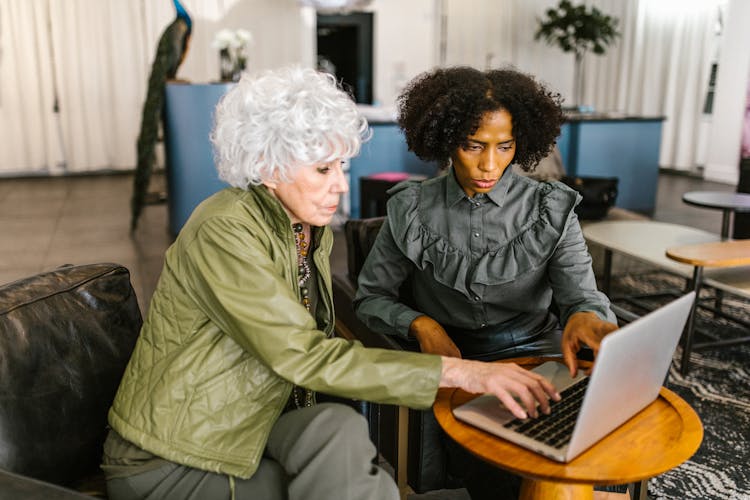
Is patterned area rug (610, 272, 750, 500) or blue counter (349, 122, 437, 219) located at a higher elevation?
blue counter (349, 122, 437, 219)

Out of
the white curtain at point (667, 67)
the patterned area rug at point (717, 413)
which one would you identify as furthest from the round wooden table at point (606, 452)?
the white curtain at point (667, 67)

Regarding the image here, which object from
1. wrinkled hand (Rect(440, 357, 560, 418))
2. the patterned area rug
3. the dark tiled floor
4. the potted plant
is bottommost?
the patterned area rug

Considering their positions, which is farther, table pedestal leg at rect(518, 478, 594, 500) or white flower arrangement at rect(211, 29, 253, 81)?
white flower arrangement at rect(211, 29, 253, 81)

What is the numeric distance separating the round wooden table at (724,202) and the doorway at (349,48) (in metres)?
6.30

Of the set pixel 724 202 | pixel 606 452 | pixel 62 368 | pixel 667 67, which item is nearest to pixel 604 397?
pixel 606 452

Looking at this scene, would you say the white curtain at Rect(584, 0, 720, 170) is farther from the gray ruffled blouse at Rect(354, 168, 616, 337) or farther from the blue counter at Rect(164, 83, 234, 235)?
the gray ruffled blouse at Rect(354, 168, 616, 337)

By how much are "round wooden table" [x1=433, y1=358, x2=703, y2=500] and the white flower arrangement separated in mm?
5171

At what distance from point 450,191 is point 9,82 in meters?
8.31

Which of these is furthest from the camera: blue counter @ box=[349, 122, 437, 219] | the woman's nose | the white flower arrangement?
blue counter @ box=[349, 122, 437, 219]

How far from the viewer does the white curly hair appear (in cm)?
129

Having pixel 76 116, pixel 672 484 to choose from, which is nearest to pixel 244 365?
pixel 672 484

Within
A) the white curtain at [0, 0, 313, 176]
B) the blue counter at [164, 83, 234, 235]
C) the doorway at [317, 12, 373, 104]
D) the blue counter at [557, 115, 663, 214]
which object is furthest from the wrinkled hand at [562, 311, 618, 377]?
the doorway at [317, 12, 373, 104]

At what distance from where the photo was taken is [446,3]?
1045cm

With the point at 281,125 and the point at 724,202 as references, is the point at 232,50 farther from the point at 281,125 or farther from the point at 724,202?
the point at 281,125
